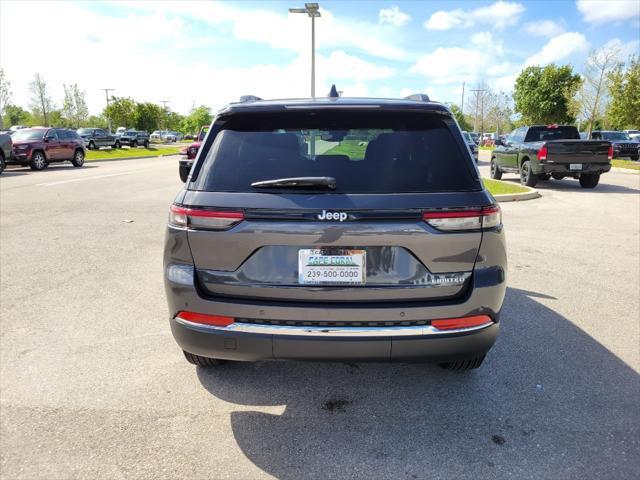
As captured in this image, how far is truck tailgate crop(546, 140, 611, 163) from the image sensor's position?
541 inches

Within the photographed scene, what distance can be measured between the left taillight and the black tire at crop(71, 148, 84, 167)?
82.4ft

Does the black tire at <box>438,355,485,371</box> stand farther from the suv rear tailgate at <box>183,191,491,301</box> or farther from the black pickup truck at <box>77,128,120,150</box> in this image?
the black pickup truck at <box>77,128,120,150</box>

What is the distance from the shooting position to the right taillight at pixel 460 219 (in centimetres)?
252

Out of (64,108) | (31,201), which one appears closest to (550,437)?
(31,201)

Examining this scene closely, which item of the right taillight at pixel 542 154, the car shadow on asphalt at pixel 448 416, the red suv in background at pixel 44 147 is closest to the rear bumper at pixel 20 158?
the red suv in background at pixel 44 147

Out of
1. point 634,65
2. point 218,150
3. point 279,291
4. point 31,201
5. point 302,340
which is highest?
point 634,65

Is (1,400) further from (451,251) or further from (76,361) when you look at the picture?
(451,251)

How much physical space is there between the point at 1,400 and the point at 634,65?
41121mm

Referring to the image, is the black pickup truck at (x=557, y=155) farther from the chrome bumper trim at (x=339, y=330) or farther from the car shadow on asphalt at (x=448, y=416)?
the chrome bumper trim at (x=339, y=330)

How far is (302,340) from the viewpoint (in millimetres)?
2521

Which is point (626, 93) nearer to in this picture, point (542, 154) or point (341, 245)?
point (542, 154)

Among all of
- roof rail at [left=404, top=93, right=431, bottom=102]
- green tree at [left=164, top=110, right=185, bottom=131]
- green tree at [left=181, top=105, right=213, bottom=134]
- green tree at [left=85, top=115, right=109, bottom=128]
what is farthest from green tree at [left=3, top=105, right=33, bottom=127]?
roof rail at [left=404, top=93, right=431, bottom=102]

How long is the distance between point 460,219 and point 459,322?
1.84 ft

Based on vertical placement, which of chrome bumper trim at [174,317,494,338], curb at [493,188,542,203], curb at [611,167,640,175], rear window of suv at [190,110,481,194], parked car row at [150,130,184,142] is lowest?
parked car row at [150,130,184,142]
